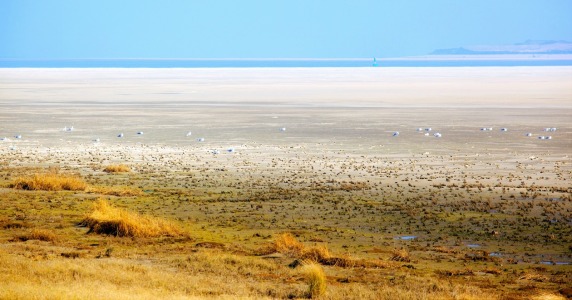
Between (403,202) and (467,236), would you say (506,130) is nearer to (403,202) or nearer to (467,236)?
(403,202)

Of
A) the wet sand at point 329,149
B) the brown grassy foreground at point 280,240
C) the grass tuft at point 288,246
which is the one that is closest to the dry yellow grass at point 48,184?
the brown grassy foreground at point 280,240

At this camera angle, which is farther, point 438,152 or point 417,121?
point 417,121

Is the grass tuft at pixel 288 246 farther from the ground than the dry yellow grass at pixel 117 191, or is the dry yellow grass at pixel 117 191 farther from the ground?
the dry yellow grass at pixel 117 191

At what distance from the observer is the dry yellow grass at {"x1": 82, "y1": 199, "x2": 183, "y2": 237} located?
18.9 m

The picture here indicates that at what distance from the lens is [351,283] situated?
1468cm

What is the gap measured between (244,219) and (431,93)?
59408mm

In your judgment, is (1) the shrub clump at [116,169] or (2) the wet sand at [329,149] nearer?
(2) the wet sand at [329,149]

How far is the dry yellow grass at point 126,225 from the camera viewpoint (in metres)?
18.9

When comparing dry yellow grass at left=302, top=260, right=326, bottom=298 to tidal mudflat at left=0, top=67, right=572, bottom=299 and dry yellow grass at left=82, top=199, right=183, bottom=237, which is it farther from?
dry yellow grass at left=82, top=199, right=183, bottom=237

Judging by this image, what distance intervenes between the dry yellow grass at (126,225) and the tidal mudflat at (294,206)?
0.42 feet

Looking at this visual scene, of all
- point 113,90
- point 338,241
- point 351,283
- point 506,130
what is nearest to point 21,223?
point 338,241

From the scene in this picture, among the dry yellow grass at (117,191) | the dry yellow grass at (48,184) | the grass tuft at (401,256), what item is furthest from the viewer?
the dry yellow grass at (48,184)

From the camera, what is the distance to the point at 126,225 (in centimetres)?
1884

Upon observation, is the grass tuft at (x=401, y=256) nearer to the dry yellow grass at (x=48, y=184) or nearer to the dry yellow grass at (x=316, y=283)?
the dry yellow grass at (x=316, y=283)
